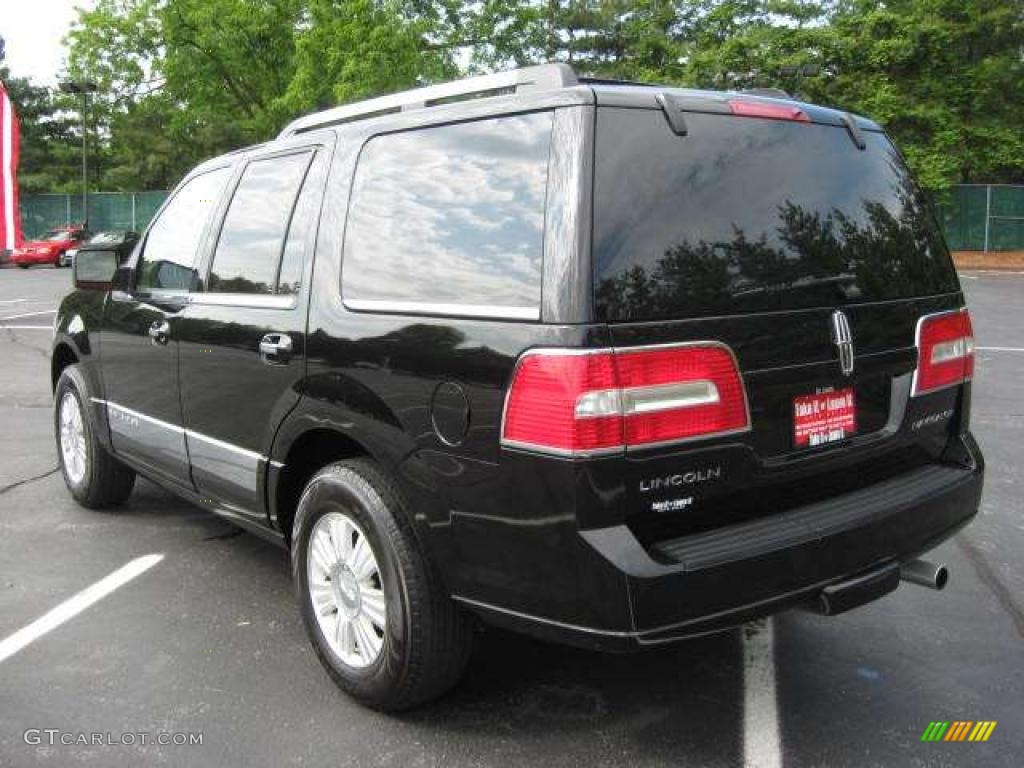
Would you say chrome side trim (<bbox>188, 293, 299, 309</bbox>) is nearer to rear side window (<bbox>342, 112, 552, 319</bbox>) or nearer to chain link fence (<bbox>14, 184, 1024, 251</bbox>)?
rear side window (<bbox>342, 112, 552, 319</bbox>)

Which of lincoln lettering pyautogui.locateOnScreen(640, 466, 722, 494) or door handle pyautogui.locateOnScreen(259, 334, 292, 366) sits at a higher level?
door handle pyautogui.locateOnScreen(259, 334, 292, 366)

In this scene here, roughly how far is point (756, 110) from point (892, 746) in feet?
6.33

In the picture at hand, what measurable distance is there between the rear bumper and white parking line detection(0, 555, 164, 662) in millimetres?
2043

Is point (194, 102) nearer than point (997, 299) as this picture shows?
No

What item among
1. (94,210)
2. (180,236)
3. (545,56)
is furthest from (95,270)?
(94,210)

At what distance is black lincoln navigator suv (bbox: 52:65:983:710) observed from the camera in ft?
7.96

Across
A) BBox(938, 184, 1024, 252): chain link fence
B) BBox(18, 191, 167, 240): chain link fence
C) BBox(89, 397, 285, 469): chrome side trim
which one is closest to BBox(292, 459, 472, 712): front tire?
BBox(89, 397, 285, 469): chrome side trim

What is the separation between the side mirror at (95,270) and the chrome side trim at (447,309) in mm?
2226

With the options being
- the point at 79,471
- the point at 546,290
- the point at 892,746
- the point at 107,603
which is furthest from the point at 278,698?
the point at 79,471

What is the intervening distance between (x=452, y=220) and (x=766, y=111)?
1.00m

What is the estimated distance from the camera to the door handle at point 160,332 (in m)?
4.16

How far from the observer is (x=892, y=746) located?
2857 millimetres

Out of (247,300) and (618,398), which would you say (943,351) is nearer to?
(618,398)

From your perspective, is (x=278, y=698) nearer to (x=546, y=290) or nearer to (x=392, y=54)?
(x=546, y=290)
